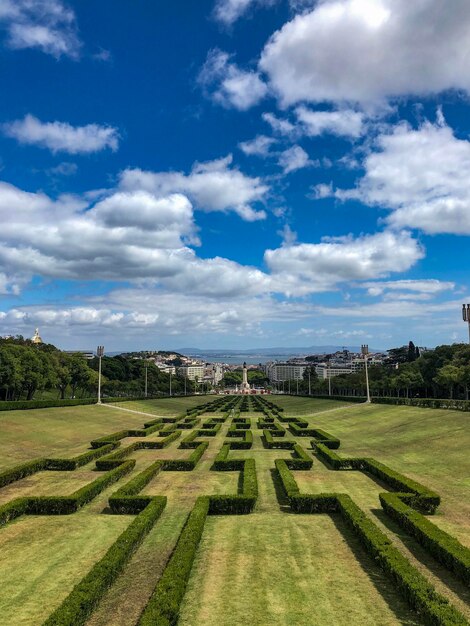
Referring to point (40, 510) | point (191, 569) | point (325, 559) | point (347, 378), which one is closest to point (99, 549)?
point (191, 569)

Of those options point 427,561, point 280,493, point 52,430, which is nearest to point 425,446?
point 280,493

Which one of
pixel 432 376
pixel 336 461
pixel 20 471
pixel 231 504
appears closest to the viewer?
pixel 231 504

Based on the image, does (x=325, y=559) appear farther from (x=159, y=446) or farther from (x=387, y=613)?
(x=159, y=446)

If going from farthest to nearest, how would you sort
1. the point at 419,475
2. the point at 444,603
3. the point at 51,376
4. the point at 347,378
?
the point at 347,378 → the point at 51,376 → the point at 419,475 → the point at 444,603

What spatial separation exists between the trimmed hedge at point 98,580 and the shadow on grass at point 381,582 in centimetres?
597

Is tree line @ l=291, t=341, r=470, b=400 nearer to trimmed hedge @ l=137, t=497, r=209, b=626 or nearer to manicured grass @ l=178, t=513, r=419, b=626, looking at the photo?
manicured grass @ l=178, t=513, r=419, b=626

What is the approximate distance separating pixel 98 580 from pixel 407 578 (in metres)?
6.65

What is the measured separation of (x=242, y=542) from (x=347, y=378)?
377ft

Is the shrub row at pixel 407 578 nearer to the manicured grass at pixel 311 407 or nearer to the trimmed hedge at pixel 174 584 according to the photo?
the trimmed hedge at pixel 174 584

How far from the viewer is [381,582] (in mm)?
10703

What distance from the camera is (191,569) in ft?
37.0

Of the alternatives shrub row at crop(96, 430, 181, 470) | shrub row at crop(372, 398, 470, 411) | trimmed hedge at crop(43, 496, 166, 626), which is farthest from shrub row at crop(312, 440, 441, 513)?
shrub row at crop(372, 398, 470, 411)

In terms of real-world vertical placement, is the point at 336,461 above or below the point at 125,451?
above

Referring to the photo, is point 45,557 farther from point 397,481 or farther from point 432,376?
point 432,376
